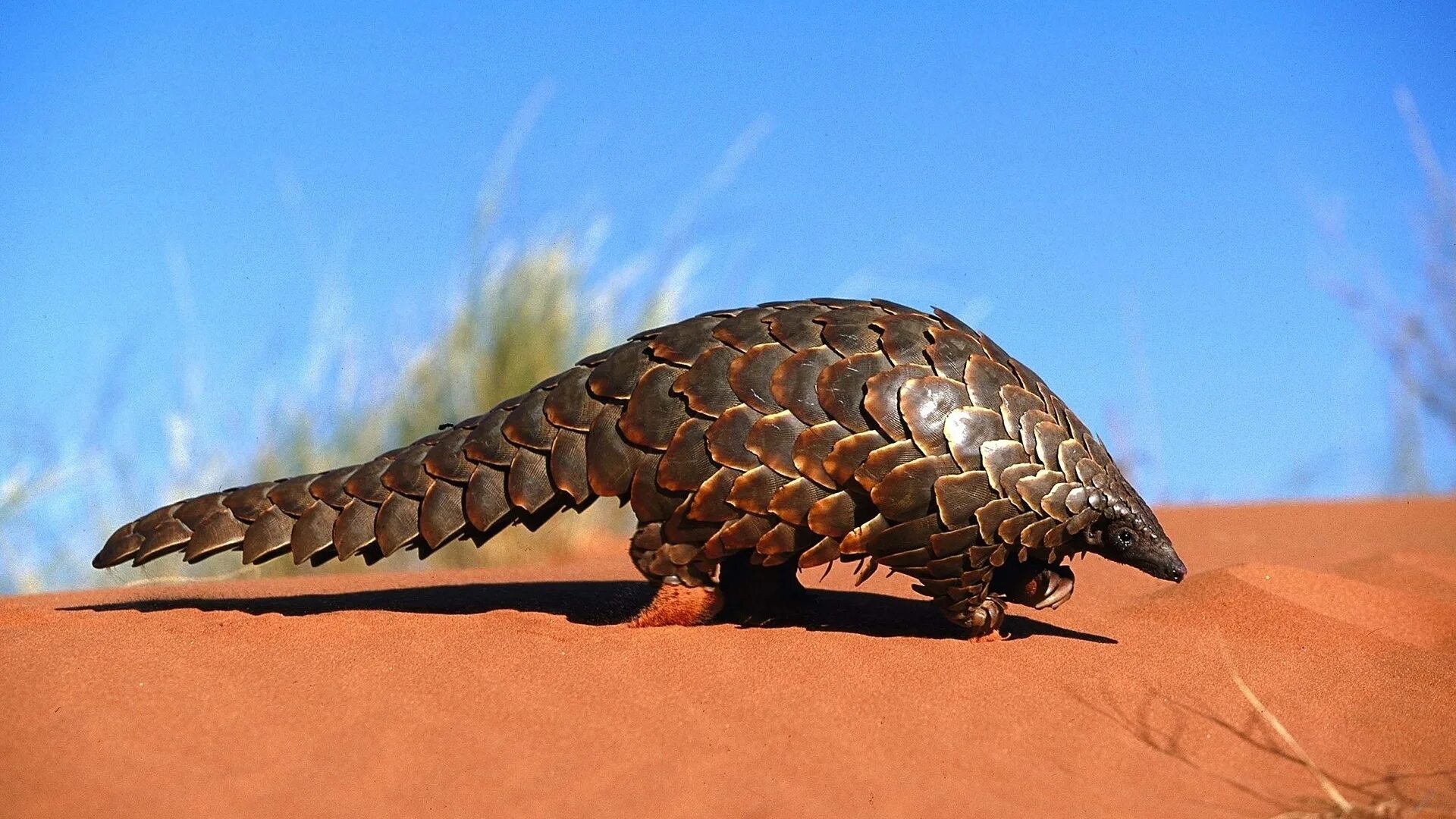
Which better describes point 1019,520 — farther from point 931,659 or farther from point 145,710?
point 145,710

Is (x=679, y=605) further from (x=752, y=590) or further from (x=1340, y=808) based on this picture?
(x=1340, y=808)

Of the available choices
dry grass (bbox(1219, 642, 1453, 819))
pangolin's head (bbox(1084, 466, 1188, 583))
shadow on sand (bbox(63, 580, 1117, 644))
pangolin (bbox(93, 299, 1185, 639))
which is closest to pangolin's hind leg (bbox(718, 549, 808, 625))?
pangolin (bbox(93, 299, 1185, 639))

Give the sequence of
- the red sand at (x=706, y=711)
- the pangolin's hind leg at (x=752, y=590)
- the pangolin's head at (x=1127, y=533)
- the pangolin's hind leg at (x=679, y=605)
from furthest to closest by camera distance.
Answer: the pangolin's hind leg at (x=752, y=590) → the pangolin's hind leg at (x=679, y=605) → the pangolin's head at (x=1127, y=533) → the red sand at (x=706, y=711)

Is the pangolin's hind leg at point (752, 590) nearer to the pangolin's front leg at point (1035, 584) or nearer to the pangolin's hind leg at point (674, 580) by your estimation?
the pangolin's hind leg at point (674, 580)

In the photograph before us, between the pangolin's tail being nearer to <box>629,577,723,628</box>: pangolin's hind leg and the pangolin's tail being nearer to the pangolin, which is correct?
the pangolin

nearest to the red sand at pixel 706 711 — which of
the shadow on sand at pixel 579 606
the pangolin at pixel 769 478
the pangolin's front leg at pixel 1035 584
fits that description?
the shadow on sand at pixel 579 606

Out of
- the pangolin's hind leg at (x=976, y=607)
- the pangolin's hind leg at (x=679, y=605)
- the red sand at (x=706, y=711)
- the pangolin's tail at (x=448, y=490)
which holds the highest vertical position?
the pangolin's tail at (x=448, y=490)
